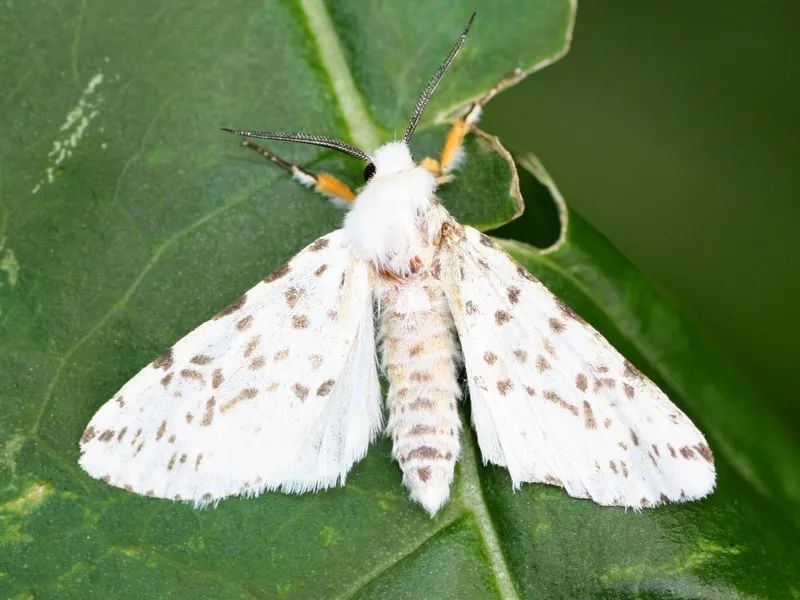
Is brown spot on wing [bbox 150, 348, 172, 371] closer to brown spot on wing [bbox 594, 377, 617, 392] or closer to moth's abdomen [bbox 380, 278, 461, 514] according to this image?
moth's abdomen [bbox 380, 278, 461, 514]

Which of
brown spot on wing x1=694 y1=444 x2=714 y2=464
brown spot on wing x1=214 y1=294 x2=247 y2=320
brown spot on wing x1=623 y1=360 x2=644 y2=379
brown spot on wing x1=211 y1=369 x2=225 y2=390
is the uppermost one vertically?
brown spot on wing x1=214 y1=294 x2=247 y2=320

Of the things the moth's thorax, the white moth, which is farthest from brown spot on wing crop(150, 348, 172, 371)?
the moth's thorax

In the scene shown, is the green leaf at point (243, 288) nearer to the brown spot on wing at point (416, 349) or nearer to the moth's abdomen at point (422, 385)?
the moth's abdomen at point (422, 385)

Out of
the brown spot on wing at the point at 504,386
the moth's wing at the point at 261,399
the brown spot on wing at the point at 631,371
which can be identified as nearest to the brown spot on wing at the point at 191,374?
the moth's wing at the point at 261,399

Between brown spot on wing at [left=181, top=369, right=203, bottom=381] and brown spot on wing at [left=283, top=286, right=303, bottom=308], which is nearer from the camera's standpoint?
brown spot on wing at [left=181, top=369, right=203, bottom=381]

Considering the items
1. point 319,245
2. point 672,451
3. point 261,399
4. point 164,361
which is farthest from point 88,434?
point 672,451

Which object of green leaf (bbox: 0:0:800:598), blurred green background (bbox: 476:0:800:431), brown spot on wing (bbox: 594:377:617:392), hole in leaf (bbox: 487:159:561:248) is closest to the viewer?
green leaf (bbox: 0:0:800:598)

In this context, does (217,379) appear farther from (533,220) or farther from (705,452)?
(705,452)
